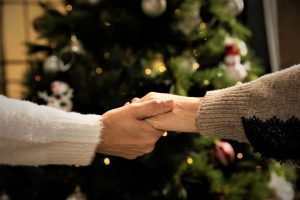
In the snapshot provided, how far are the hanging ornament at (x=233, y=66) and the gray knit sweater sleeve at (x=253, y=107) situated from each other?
0.51 metres

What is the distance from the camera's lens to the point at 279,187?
1444 mm

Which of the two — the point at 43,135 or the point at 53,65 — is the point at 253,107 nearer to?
the point at 43,135

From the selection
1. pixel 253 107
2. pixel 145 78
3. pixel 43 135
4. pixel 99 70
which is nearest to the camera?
pixel 253 107

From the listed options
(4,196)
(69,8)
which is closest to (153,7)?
(69,8)

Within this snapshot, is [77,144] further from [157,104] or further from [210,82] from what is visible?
[210,82]

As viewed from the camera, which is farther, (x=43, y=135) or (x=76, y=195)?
(x=76, y=195)

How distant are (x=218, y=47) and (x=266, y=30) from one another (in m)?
0.59

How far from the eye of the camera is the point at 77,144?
912 millimetres

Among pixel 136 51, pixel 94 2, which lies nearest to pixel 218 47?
pixel 136 51

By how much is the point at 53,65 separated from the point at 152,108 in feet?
1.97

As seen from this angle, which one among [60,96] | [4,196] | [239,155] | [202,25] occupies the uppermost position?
[202,25]

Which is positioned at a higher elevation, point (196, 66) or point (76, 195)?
point (196, 66)

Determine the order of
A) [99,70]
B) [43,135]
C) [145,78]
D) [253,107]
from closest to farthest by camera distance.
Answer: [253,107], [43,135], [145,78], [99,70]

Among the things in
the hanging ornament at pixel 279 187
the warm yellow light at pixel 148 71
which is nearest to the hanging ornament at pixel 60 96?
the warm yellow light at pixel 148 71
